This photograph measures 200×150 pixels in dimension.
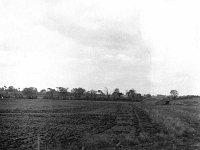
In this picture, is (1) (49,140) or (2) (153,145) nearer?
(2) (153,145)

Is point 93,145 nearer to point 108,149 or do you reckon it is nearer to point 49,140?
point 108,149

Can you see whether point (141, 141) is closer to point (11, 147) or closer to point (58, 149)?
point (58, 149)

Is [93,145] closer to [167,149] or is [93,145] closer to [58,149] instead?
[58,149]

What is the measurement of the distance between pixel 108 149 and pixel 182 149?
4.65 meters

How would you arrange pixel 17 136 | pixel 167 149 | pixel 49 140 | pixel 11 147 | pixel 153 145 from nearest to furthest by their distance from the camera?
pixel 167 149, pixel 153 145, pixel 11 147, pixel 49 140, pixel 17 136

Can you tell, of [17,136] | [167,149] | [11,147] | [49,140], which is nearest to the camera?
[167,149]

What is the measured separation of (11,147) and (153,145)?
999 centimetres

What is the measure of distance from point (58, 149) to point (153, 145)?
248 inches

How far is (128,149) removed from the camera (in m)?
17.4

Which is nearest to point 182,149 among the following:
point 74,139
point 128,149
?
point 128,149

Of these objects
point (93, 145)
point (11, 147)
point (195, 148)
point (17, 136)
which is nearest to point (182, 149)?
→ point (195, 148)

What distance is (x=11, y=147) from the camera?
19.8m

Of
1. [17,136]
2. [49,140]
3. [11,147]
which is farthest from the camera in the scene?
[17,136]

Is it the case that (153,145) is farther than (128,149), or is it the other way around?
(153,145)
